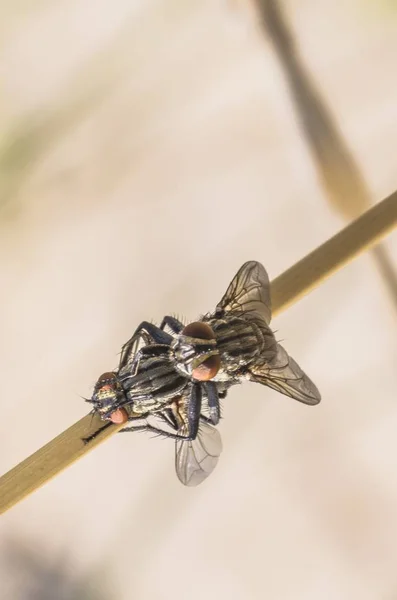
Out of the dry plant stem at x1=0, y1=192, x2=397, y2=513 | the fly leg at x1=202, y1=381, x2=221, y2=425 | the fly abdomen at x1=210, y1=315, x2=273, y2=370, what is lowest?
the fly leg at x1=202, y1=381, x2=221, y2=425

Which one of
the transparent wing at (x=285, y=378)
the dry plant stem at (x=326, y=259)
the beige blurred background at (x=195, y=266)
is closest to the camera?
the dry plant stem at (x=326, y=259)

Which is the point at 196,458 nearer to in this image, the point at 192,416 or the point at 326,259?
the point at 192,416

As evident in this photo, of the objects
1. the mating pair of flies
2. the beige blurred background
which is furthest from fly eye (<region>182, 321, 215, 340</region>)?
the beige blurred background

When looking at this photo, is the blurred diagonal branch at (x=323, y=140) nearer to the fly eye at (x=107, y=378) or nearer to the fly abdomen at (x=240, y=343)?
the fly abdomen at (x=240, y=343)

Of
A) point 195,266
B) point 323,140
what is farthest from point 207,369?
point 323,140

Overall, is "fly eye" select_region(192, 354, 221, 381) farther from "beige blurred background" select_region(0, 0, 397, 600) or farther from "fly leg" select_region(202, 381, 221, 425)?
"beige blurred background" select_region(0, 0, 397, 600)

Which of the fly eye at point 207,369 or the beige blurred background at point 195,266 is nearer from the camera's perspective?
the fly eye at point 207,369

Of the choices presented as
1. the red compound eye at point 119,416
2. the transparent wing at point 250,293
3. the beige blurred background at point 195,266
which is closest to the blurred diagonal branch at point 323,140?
the beige blurred background at point 195,266
